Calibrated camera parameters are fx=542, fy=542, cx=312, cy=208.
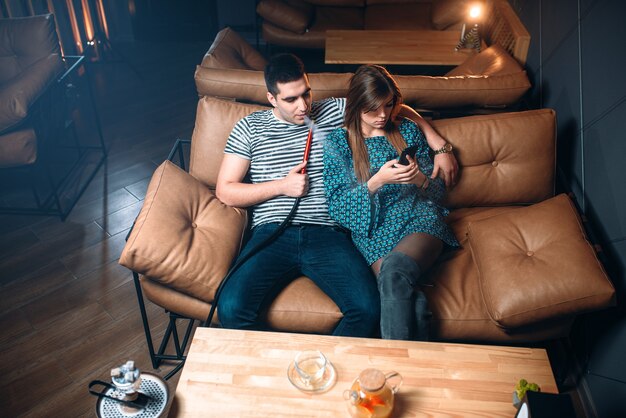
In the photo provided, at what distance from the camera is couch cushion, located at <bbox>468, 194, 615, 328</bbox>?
6.03ft

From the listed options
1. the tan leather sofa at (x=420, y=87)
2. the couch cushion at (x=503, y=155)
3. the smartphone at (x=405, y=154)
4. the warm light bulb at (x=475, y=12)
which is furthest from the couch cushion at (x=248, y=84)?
the warm light bulb at (x=475, y=12)

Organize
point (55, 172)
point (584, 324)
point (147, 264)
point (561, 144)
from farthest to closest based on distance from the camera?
point (55, 172) < point (561, 144) < point (584, 324) < point (147, 264)

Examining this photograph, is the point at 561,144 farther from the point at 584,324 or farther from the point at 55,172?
the point at 55,172

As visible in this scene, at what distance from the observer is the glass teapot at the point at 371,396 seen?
147 cm

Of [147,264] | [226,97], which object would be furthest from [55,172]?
[147,264]

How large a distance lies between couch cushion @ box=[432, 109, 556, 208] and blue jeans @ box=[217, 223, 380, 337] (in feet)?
2.10

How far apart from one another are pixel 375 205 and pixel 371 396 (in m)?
0.84

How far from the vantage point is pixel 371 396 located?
1.48 metres

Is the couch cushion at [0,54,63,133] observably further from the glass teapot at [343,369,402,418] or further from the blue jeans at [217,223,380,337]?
the glass teapot at [343,369,402,418]

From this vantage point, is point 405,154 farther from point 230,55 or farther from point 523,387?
point 230,55

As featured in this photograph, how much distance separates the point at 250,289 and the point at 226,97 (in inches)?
39.6

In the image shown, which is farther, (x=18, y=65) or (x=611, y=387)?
(x=18, y=65)

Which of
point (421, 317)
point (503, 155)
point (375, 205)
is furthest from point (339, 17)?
point (421, 317)

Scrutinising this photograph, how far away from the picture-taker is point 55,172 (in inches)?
143
